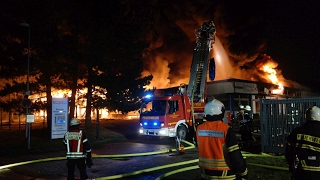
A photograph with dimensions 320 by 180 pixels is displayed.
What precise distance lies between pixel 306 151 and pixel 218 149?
1.41 m

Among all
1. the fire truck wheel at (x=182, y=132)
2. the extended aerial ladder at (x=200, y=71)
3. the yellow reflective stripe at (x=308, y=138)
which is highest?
the extended aerial ladder at (x=200, y=71)

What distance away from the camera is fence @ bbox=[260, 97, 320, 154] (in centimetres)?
974

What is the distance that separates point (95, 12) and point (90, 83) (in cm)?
455

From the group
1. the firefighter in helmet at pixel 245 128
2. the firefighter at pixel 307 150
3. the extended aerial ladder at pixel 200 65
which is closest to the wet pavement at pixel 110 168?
the firefighter in helmet at pixel 245 128

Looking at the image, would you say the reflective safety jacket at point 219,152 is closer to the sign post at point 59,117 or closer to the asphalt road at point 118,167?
the asphalt road at point 118,167

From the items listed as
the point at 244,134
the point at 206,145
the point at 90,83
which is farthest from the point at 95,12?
the point at 206,145

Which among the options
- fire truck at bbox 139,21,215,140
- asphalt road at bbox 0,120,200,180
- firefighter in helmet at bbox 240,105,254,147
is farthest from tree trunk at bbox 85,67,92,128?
firefighter in helmet at bbox 240,105,254,147

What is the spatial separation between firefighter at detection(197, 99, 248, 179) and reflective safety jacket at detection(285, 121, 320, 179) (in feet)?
3.83

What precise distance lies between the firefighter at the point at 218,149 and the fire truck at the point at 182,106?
11.5m

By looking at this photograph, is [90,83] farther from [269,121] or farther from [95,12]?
[269,121]

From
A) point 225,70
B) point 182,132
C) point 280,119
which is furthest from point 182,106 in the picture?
point 225,70

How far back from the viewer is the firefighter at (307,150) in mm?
4180

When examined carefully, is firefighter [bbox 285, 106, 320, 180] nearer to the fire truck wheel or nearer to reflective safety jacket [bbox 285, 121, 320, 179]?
reflective safety jacket [bbox 285, 121, 320, 179]

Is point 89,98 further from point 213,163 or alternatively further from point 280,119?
point 213,163
